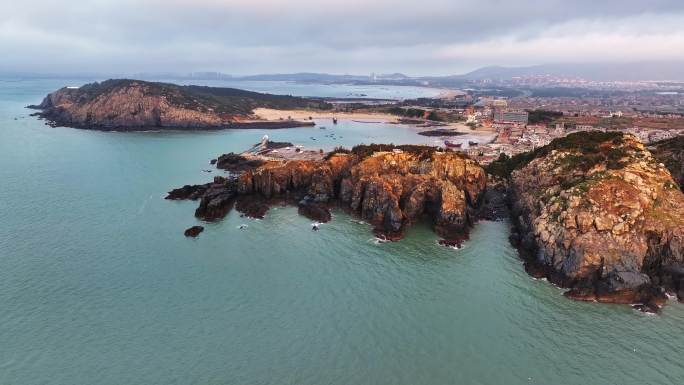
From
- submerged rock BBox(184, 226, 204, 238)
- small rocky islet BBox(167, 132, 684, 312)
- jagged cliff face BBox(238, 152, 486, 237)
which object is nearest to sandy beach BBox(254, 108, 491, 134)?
jagged cliff face BBox(238, 152, 486, 237)

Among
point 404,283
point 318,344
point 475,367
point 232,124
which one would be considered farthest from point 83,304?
point 232,124

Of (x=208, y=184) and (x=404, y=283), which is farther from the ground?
(x=208, y=184)

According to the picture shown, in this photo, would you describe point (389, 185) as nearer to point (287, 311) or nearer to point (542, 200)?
point (542, 200)

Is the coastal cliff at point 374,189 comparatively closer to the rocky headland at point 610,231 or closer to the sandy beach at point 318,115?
the rocky headland at point 610,231

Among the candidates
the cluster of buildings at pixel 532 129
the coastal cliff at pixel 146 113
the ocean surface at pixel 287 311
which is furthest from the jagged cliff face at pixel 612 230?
the coastal cliff at pixel 146 113

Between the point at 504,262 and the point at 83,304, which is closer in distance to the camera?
the point at 83,304

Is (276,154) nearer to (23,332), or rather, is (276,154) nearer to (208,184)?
(208,184)
